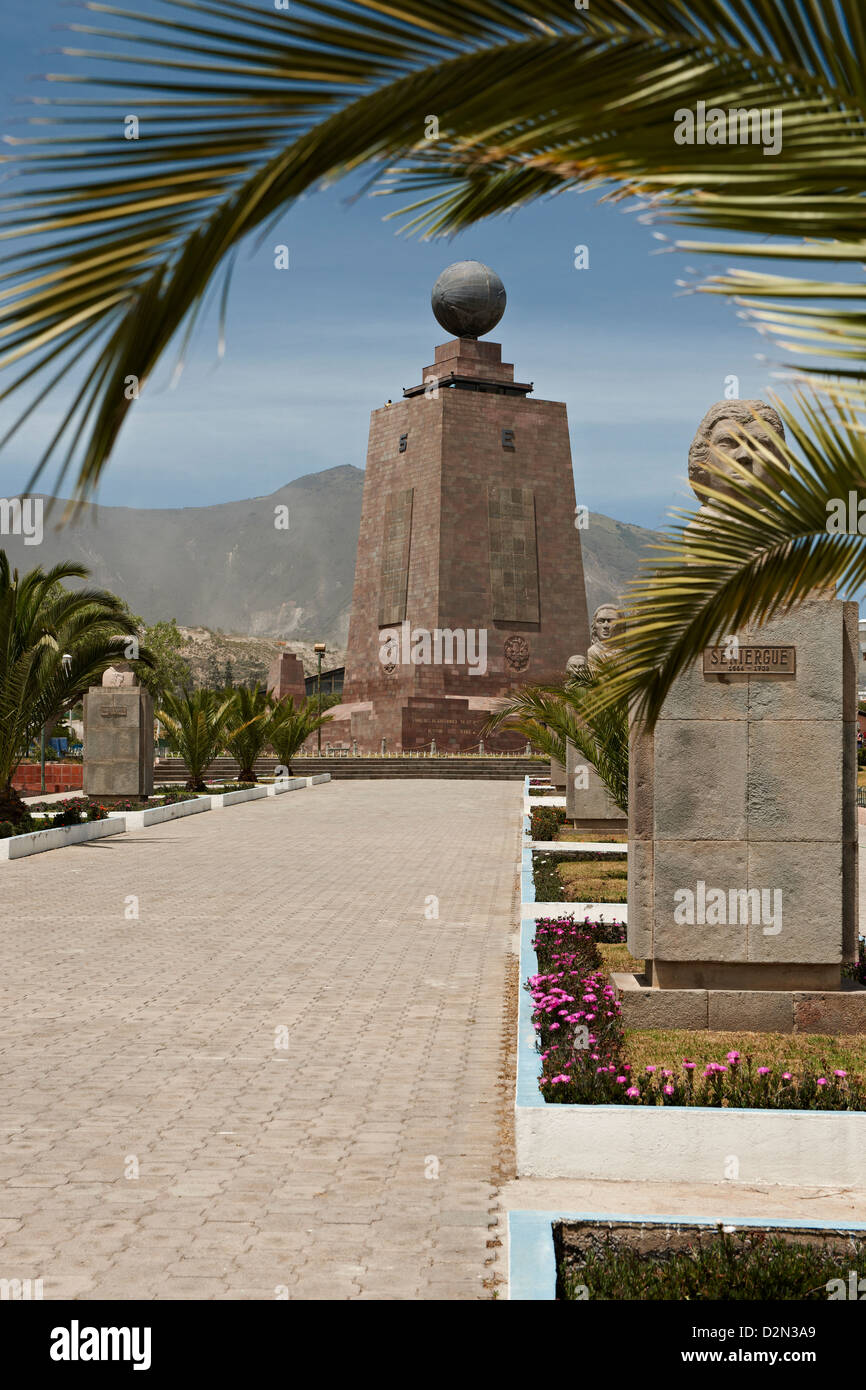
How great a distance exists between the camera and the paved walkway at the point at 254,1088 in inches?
178

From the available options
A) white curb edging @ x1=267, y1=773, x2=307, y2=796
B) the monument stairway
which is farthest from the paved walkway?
the monument stairway

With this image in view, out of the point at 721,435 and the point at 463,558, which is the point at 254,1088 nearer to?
the point at 721,435

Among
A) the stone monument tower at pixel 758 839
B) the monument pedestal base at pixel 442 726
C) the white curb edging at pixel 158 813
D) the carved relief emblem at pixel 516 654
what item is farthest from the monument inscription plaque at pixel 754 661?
the carved relief emblem at pixel 516 654

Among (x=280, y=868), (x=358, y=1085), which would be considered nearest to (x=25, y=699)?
(x=280, y=868)

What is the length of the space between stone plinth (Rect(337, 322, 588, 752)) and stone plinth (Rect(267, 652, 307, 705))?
9045 mm

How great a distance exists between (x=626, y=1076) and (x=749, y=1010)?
6.07ft

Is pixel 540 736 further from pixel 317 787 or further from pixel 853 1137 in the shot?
pixel 317 787

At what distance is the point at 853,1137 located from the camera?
521cm

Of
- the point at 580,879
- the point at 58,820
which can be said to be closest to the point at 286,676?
the point at 58,820

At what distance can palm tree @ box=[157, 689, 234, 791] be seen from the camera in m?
30.0

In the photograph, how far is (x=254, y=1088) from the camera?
6688mm

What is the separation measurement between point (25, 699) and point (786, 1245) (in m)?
15.1

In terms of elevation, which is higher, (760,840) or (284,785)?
(760,840)

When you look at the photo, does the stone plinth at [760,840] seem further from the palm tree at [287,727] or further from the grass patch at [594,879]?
the palm tree at [287,727]
